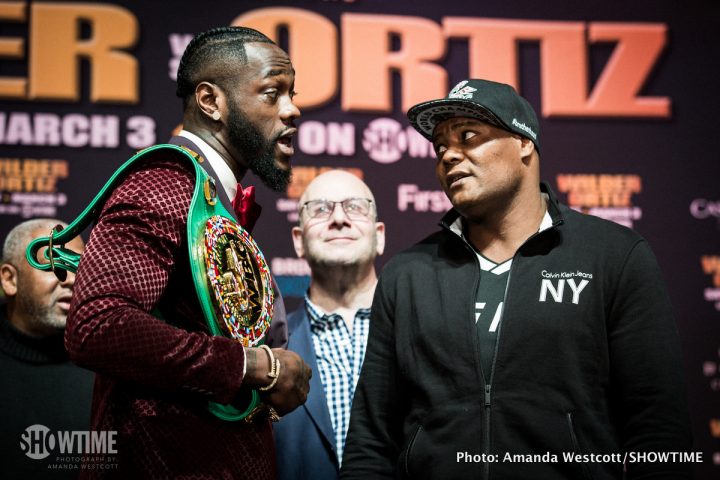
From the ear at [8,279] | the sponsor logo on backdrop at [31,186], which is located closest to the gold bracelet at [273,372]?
the ear at [8,279]

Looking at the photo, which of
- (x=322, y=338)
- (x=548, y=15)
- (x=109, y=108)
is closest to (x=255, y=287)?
(x=322, y=338)

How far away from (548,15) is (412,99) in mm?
888

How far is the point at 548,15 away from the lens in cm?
412

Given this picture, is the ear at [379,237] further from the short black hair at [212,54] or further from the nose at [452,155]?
the short black hair at [212,54]

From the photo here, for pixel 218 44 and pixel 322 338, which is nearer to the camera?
pixel 218 44

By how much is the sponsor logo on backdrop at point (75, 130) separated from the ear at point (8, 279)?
72cm

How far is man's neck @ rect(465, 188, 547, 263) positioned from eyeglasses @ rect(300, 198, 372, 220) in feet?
3.57

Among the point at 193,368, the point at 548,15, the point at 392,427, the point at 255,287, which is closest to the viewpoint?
the point at 193,368

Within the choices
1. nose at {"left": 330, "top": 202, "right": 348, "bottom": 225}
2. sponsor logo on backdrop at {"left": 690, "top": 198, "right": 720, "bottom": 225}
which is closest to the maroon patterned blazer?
nose at {"left": 330, "top": 202, "right": 348, "bottom": 225}

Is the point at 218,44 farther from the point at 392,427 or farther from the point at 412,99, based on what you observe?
the point at 412,99

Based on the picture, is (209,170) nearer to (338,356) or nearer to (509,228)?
(509,228)

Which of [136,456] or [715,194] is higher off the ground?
[715,194]

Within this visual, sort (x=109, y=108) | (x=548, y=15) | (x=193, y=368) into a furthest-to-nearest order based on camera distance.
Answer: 1. (x=548, y=15)
2. (x=109, y=108)
3. (x=193, y=368)

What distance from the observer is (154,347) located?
1437mm
